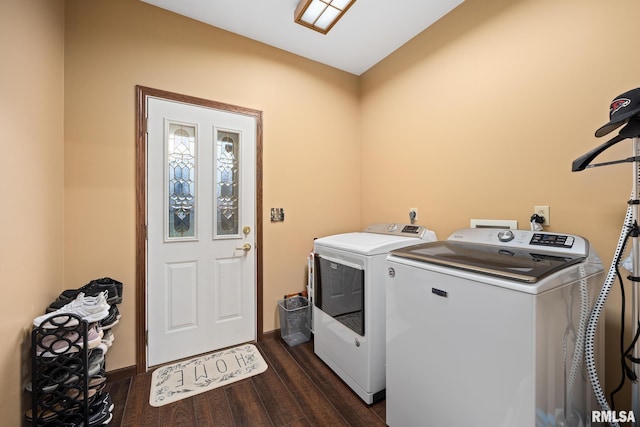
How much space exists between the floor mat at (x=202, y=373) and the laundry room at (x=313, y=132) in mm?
289

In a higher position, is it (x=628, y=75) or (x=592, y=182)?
(x=628, y=75)

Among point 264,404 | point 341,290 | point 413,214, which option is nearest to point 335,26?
point 413,214

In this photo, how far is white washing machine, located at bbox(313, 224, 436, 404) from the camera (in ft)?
5.30

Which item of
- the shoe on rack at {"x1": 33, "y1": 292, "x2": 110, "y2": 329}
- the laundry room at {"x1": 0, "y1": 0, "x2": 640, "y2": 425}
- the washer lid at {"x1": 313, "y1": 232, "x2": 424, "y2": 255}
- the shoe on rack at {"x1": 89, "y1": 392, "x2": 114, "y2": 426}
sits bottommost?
the shoe on rack at {"x1": 89, "y1": 392, "x2": 114, "y2": 426}

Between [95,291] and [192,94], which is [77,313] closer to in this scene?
[95,291]

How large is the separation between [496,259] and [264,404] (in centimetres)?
157

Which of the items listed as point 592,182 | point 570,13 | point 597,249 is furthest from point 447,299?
point 570,13

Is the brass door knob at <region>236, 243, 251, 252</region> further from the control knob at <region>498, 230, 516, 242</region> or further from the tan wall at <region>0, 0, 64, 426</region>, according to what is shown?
the control knob at <region>498, 230, 516, 242</region>

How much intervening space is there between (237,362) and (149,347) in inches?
25.7

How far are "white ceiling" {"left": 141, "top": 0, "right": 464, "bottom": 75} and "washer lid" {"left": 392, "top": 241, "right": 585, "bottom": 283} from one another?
1769mm

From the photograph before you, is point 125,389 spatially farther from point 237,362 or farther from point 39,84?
point 39,84

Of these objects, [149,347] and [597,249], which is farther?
A: [149,347]

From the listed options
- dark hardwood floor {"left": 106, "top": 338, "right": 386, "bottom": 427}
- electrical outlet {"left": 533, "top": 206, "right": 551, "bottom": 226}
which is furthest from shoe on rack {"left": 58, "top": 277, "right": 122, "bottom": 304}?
electrical outlet {"left": 533, "top": 206, "right": 551, "bottom": 226}

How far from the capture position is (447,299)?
1107 millimetres
